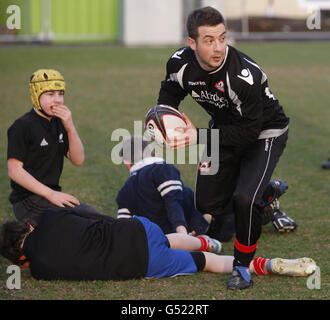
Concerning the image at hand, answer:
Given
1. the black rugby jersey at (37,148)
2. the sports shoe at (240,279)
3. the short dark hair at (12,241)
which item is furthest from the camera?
the black rugby jersey at (37,148)

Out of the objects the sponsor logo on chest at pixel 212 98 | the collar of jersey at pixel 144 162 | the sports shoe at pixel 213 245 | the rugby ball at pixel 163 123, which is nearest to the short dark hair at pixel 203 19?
the sponsor logo on chest at pixel 212 98

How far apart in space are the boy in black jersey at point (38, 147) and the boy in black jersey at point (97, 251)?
0.58 m

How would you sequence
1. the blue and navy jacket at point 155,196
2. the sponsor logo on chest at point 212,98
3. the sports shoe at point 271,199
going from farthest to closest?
the sports shoe at point 271,199 → the blue and navy jacket at point 155,196 → the sponsor logo on chest at point 212,98

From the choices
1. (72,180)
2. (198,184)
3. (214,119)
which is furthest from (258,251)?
(72,180)

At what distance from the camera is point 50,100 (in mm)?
5234

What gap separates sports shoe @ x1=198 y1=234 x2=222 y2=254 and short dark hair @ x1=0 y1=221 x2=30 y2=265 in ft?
4.51

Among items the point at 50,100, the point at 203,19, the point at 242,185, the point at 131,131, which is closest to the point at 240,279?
the point at 242,185

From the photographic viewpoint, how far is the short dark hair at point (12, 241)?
14.6 feet

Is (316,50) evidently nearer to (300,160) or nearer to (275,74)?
(275,74)

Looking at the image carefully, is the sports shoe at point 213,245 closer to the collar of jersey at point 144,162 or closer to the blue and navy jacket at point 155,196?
the blue and navy jacket at point 155,196

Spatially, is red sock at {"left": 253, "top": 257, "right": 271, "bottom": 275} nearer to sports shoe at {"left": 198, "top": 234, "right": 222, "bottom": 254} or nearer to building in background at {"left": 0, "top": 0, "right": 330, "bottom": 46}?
sports shoe at {"left": 198, "top": 234, "right": 222, "bottom": 254}

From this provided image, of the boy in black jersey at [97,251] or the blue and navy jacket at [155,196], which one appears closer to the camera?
the boy in black jersey at [97,251]

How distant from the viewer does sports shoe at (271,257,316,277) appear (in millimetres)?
4473

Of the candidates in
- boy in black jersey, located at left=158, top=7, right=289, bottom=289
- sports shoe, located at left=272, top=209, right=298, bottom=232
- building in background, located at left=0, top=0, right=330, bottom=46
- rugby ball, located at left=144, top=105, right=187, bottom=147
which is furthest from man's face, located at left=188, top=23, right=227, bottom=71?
building in background, located at left=0, top=0, right=330, bottom=46
